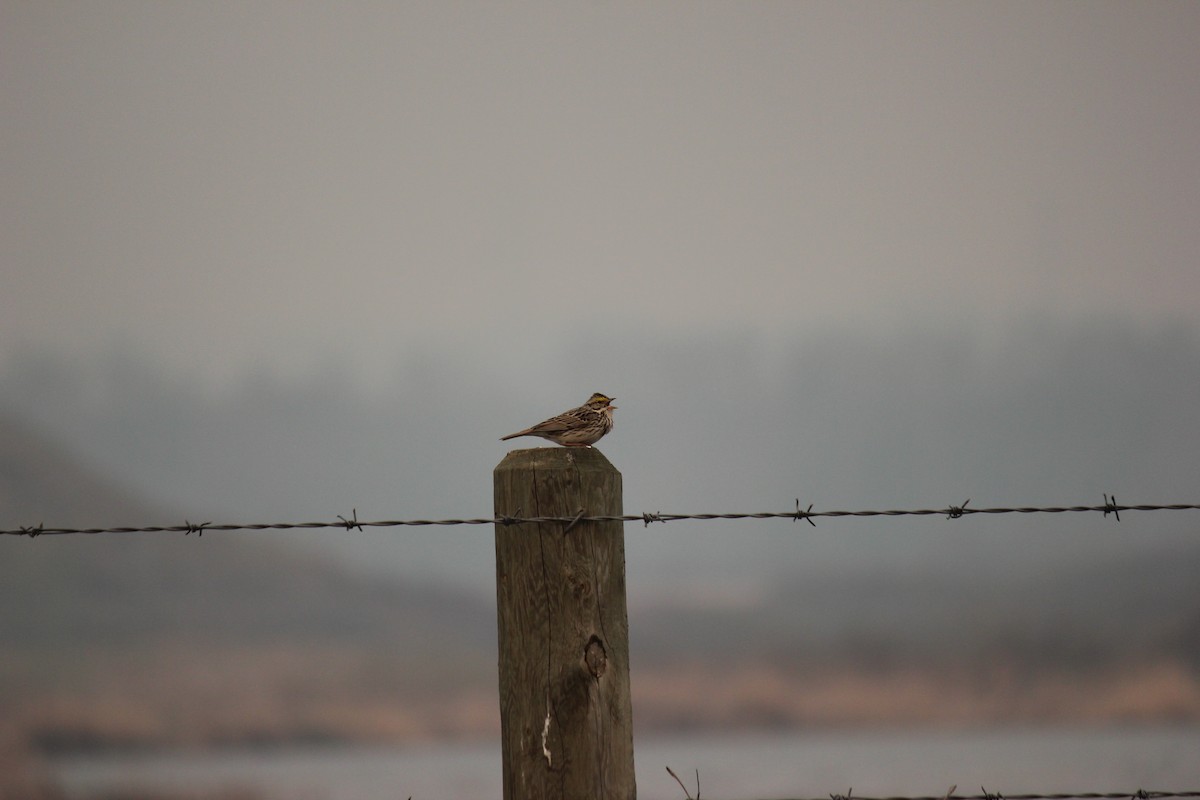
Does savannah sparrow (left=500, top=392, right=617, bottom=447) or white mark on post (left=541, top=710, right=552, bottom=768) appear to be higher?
savannah sparrow (left=500, top=392, right=617, bottom=447)

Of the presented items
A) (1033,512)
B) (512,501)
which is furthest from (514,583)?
(1033,512)

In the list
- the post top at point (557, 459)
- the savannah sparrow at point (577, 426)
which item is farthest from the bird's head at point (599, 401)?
the post top at point (557, 459)

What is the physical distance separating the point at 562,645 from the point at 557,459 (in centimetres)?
78

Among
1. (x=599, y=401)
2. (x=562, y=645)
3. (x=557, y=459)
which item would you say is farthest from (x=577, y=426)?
(x=562, y=645)

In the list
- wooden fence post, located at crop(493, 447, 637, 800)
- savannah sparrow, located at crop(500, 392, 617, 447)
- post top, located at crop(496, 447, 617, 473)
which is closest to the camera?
wooden fence post, located at crop(493, 447, 637, 800)

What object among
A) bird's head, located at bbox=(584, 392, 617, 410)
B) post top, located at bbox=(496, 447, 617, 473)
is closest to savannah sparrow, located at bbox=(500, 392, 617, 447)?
bird's head, located at bbox=(584, 392, 617, 410)

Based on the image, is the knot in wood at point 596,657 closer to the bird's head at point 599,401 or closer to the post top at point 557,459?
the post top at point 557,459

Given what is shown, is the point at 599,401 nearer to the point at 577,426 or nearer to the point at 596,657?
the point at 577,426

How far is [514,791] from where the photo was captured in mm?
5270

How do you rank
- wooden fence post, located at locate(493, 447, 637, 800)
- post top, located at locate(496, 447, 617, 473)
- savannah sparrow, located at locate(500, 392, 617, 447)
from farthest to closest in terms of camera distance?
savannah sparrow, located at locate(500, 392, 617, 447) → post top, located at locate(496, 447, 617, 473) → wooden fence post, located at locate(493, 447, 637, 800)

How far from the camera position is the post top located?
5.36 meters

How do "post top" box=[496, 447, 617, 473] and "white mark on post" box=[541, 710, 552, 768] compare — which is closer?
"white mark on post" box=[541, 710, 552, 768]

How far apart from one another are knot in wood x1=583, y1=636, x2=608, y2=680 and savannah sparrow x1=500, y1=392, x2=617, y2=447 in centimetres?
215

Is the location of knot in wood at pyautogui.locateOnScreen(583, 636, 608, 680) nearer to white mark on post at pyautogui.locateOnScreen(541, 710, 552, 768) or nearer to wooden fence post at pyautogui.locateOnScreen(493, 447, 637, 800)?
wooden fence post at pyautogui.locateOnScreen(493, 447, 637, 800)
